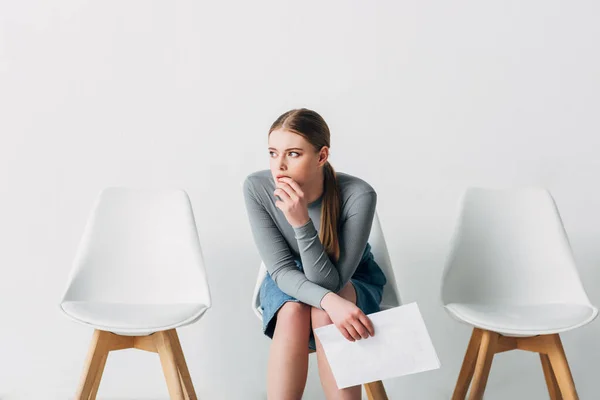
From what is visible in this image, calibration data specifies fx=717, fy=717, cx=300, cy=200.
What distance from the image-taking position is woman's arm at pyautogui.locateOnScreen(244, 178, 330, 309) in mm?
1549

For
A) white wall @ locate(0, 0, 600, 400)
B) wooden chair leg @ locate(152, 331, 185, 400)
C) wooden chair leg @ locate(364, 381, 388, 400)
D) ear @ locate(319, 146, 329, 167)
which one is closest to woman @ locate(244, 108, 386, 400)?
ear @ locate(319, 146, 329, 167)

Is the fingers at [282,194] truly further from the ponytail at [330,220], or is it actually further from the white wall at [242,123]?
the white wall at [242,123]

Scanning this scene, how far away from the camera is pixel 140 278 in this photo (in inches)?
75.9

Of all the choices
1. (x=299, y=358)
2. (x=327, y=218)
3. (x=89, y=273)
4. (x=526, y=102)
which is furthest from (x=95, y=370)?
(x=526, y=102)

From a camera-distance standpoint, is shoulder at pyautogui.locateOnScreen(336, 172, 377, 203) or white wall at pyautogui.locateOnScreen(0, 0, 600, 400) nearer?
shoulder at pyautogui.locateOnScreen(336, 172, 377, 203)

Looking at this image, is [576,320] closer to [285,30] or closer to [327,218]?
[327,218]

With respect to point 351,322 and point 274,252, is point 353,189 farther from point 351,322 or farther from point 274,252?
point 351,322

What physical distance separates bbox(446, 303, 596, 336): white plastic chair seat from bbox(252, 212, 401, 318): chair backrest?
17cm

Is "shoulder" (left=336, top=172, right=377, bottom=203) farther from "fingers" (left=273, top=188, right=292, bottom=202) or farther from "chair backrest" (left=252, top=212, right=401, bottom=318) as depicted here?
"chair backrest" (left=252, top=212, right=401, bottom=318)

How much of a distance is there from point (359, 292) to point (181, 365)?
0.56 m

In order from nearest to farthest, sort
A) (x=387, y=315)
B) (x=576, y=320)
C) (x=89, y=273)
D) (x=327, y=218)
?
1. (x=387, y=315)
2. (x=327, y=218)
3. (x=576, y=320)
4. (x=89, y=273)

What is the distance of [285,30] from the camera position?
7.27ft

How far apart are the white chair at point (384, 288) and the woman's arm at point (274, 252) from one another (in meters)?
0.15

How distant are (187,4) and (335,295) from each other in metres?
1.15
